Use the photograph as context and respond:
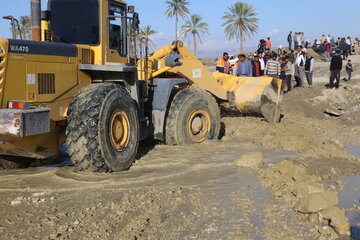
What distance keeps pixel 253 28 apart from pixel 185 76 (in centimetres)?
4360

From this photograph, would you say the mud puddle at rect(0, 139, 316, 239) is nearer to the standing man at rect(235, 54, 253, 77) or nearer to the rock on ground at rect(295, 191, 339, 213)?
the rock on ground at rect(295, 191, 339, 213)

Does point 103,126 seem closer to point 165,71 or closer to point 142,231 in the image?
point 142,231

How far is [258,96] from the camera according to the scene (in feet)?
33.7

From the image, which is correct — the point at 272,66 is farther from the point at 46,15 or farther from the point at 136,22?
the point at 46,15

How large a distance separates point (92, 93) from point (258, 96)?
A: 538 centimetres

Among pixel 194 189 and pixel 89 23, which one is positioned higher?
pixel 89 23

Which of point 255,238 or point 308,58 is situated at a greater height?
point 308,58

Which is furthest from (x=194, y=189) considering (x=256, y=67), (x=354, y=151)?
(x=256, y=67)

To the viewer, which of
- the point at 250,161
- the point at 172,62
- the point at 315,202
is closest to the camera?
the point at 315,202

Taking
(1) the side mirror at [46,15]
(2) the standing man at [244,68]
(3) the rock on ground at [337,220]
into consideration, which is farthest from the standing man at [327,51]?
(3) the rock on ground at [337,220]

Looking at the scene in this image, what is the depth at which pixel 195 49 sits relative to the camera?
53.2 metres

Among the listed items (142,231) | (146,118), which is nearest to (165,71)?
(146,118)

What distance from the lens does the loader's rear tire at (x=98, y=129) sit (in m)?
5.71

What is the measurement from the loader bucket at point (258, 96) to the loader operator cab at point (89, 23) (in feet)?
14.2
